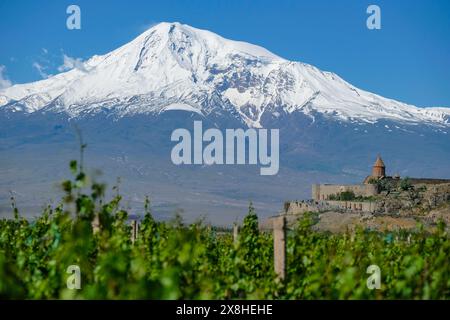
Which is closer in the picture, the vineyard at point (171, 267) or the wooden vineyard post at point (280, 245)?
the vineyard at point (171, 267)

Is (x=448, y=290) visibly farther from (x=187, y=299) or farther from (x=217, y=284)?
(x=187, y=299)

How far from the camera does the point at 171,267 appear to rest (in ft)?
27.2

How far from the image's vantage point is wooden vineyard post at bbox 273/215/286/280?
10719 mm

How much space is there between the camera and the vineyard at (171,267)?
765 centimetres

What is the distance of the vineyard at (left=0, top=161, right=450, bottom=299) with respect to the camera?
25.1ft

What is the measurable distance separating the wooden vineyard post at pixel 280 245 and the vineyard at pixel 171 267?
0.41 ft

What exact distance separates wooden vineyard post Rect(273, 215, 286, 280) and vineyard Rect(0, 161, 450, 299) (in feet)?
0.41

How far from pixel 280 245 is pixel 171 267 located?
2.71 metres

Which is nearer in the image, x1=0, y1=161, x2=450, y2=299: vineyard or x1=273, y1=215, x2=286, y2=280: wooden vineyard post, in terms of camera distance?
x1=0, y1=161, x2=450, y2=299: vineyard

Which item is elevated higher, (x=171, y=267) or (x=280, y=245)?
(x=280, y=245)

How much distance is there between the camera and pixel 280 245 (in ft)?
35.3

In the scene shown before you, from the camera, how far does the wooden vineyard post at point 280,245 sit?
35.2 feet

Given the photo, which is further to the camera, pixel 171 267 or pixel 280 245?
pixel 280 245
